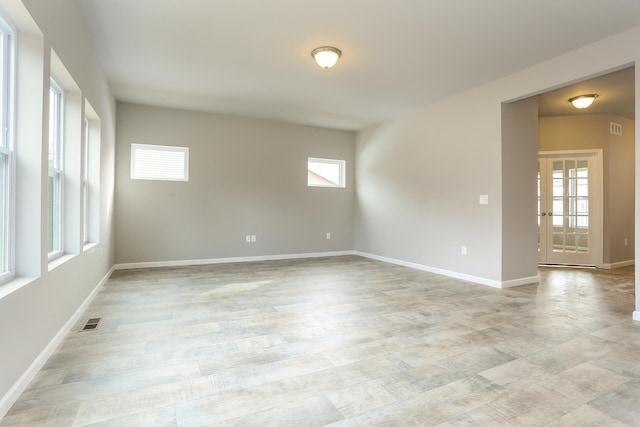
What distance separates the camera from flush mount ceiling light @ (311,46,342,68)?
3.47 m

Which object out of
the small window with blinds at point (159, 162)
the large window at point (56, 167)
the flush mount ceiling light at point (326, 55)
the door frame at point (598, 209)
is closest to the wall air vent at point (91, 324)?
the large window at point (56, 167)

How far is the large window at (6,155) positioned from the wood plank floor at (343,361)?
2.43 feet

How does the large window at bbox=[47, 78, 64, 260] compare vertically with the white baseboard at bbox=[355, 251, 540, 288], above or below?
above

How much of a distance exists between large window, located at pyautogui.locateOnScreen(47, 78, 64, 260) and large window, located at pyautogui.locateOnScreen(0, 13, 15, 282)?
86cm

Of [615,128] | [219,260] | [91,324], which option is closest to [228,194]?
[219,260]

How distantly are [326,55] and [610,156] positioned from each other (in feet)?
18.6

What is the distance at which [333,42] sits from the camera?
3377 millimetres

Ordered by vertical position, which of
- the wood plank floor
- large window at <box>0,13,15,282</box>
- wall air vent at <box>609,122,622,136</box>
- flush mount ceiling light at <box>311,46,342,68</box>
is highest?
flush mount ceiling light at <box>311,46,342,68</box>

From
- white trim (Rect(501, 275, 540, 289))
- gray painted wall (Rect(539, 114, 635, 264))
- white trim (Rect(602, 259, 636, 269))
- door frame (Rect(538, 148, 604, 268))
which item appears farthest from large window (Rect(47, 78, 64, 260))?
white trim (Rect(602, 259, 636, 269))

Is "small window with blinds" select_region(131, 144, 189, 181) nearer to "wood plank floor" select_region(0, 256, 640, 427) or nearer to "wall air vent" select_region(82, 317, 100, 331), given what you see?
"wood plank floor" select_region(0, 256, 640, 427)

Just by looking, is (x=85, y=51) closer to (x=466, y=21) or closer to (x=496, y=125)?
(x=466, y=21)

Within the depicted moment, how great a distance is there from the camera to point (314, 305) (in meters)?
3.46

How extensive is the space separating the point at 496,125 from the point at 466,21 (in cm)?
175

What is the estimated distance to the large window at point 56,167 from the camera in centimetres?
276
